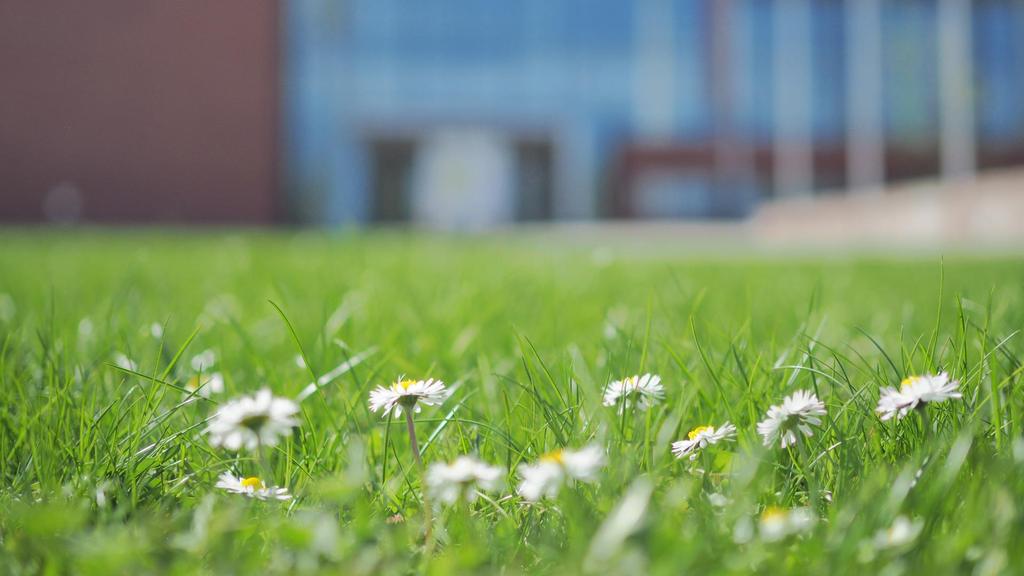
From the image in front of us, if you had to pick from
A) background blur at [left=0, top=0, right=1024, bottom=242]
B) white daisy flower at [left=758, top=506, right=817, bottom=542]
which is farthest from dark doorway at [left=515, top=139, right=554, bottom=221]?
white daisy flower at [left=758, top=506, right=817, bottom=542]

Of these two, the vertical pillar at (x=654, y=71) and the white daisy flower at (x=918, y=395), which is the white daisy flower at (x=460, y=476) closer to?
the white daisy flower at (x=918, y=395)

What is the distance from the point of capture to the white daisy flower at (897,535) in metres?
0.52

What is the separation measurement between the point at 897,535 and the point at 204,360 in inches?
37.6

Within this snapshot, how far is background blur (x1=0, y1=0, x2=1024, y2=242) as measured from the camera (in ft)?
72.6

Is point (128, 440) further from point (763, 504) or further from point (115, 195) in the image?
point (115, 195)

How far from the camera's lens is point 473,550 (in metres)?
0.51

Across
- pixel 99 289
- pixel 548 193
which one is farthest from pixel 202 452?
pixel 548 193

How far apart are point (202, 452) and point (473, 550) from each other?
43cm

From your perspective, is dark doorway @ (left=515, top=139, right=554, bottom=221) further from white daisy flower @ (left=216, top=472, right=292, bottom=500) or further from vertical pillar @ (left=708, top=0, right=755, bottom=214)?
white daisy flower @ (left=216, top=472, right=292, bottom=500)

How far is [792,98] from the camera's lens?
914 inches

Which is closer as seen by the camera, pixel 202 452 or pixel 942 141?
pixel 202 452

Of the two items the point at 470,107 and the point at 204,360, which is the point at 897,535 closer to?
the point at 204,360

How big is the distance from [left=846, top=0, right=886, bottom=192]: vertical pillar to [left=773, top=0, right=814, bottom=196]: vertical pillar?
125cm

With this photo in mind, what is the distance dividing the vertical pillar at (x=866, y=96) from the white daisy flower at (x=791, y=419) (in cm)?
1720
